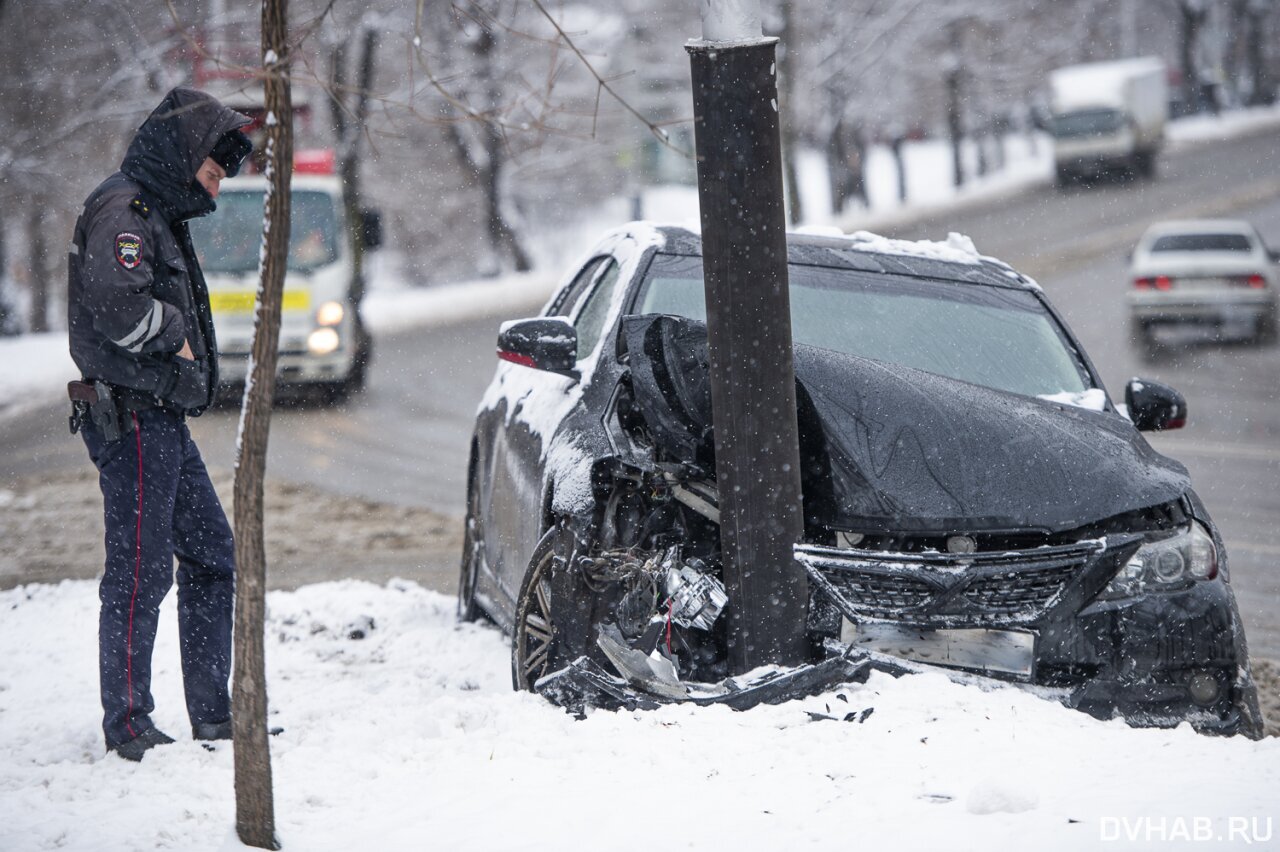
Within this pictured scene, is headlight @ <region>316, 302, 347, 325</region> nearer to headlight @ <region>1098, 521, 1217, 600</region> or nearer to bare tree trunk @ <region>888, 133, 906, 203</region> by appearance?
headlight @ <region>1098, 521, 1217, 600</region>

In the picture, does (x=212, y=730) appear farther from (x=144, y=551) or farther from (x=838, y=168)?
(x=838, y=168)

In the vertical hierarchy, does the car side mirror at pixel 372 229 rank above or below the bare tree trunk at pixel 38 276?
above

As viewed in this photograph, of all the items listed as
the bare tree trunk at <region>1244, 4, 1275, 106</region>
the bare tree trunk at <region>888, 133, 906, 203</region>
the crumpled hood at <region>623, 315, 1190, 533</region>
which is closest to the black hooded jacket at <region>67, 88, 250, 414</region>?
the crumpled hood at <region>623, 315, 1190, 533</region>

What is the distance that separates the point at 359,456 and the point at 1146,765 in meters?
9.76

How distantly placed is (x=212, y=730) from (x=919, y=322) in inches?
115

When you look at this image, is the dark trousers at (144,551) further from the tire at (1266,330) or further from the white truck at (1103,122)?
the white truck at (1103,122)

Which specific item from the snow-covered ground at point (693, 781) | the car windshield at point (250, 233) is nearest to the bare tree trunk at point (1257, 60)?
the car windshield at point (250, 233)

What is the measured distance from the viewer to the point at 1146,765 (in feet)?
11.7

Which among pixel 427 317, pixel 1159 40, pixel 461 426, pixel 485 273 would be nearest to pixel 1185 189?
pixel 485 273

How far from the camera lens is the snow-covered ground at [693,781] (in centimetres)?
331

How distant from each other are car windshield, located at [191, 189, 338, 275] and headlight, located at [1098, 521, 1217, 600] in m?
11.5

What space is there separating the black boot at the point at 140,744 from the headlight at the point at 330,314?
10785mm

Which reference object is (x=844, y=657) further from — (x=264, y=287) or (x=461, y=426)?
(x=461, y=426)

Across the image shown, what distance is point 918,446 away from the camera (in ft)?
14.1
